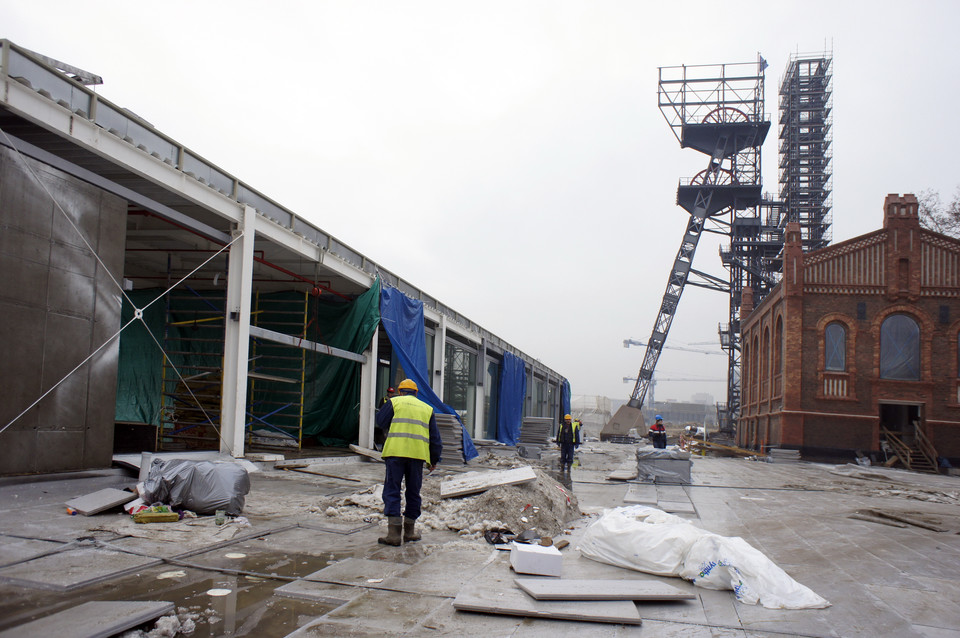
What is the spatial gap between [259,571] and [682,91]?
49.2 m

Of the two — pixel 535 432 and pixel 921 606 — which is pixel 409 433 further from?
pixel 535 432

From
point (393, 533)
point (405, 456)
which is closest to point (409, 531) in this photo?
point (393, 533)

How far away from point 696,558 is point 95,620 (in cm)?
447

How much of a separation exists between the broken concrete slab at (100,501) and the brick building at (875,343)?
29049mm

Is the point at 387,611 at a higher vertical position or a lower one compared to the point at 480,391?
lower

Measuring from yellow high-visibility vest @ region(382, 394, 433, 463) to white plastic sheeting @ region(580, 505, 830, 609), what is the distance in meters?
1.93

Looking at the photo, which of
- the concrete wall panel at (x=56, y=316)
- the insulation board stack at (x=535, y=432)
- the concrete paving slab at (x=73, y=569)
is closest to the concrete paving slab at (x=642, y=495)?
the concrete paving slab at (x=73, y=569)

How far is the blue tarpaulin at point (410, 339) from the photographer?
60.7 feet

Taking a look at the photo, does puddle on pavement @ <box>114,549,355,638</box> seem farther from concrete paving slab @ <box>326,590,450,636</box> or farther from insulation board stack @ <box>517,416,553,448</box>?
insulation board stack @ <box>517,416,553,448</box>

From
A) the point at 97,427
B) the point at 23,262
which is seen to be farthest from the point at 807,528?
the point at 23,262

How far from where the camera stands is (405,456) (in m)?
6.87

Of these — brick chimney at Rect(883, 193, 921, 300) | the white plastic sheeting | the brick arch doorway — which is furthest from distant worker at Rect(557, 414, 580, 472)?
brick chimney at Rect(883, 193, 921, 300)

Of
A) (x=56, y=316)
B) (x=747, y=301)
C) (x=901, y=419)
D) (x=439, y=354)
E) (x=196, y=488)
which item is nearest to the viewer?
(x=196, y=488)

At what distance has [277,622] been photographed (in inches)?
165
